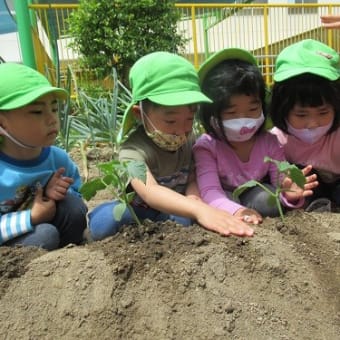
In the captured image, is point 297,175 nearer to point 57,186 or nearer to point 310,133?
point 310,133

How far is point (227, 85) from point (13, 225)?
87 centimetres

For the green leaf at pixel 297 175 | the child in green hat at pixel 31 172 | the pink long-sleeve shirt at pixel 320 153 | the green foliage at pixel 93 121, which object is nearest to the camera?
the green leaf at pixel 297 175

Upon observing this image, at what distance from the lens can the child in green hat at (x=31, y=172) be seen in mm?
1711

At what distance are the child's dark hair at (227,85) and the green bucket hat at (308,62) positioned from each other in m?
0.12

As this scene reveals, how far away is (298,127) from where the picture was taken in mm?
2074

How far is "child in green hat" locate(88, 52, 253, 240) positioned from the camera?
175 cm

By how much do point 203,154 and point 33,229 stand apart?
700 millimetres

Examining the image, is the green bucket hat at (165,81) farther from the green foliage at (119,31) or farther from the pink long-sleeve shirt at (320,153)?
the green foliage at (119,31)

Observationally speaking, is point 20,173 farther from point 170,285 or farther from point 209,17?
point 209,17

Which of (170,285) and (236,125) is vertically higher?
(236,125)

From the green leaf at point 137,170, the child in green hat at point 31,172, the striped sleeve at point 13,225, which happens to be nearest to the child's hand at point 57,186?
the child in green hat at point 31,172

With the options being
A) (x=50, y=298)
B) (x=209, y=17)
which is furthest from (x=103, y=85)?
(x=50, y=298)

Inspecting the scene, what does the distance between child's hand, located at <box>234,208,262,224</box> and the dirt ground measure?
0.14 m

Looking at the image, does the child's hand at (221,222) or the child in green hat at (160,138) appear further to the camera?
the child in green hat at (160,138)
